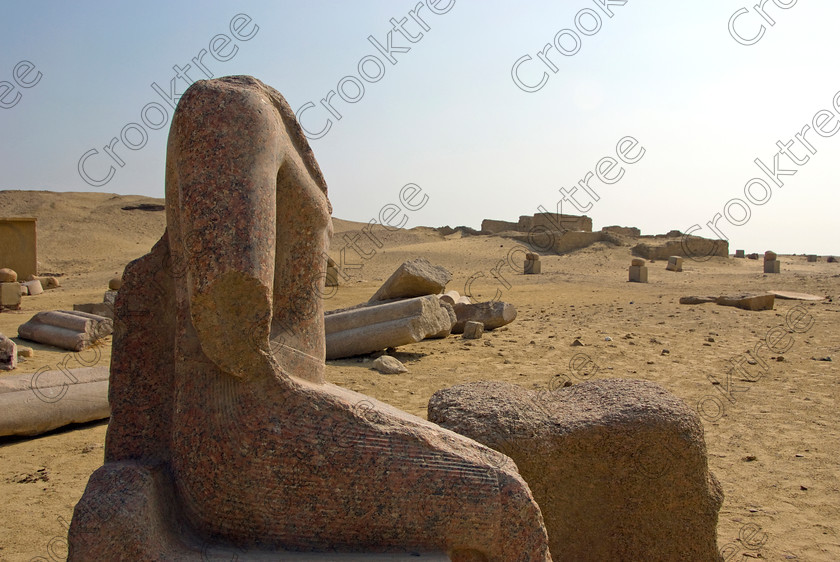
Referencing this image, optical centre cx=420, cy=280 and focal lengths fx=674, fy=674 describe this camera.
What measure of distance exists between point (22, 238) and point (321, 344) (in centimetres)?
1551

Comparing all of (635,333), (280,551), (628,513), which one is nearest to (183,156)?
(280,551)

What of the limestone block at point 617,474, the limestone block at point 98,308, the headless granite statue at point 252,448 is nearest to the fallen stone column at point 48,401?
the headless granite statue at point 252,448

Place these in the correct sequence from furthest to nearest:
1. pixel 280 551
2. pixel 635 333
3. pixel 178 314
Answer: pixel 635 333
pixel 178 314
pixel 280 551

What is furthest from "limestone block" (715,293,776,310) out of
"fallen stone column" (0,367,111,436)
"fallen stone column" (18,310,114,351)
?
"fallen stone column" (0,367,111,436)

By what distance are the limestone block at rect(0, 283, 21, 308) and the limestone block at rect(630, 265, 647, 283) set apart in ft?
42.7

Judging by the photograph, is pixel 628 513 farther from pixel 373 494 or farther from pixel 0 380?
pixel 0 380

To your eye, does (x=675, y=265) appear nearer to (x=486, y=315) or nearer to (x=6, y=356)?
(x=486, y=315)

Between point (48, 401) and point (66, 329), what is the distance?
338cm

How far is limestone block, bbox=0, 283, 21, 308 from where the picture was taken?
11367 mm

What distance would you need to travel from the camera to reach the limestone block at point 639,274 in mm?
16219

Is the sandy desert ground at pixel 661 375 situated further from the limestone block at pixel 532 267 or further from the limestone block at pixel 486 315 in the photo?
the limestone block at pixel 532 267

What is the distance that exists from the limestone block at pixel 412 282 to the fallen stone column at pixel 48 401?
4.03 meters

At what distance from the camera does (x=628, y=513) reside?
3035 mm

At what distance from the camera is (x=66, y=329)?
7.89 meters
